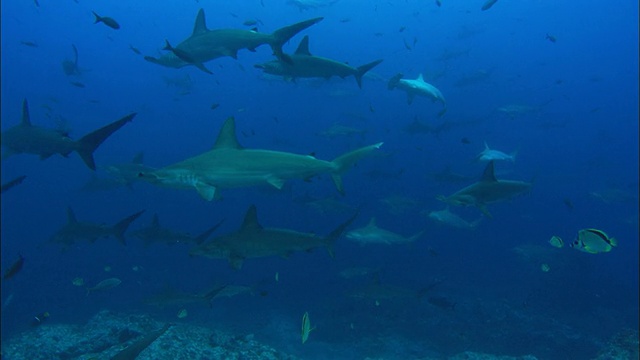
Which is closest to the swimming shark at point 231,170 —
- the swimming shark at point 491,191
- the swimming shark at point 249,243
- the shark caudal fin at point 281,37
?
the swimming shark at point 249,243

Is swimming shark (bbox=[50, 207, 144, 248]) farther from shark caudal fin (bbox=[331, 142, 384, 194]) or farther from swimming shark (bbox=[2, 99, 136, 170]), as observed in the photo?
shark caudal fin (bbox=[331, 142, 384, 194])

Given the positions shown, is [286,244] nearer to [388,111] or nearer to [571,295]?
[571,295]

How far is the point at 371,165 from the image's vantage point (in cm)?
3856

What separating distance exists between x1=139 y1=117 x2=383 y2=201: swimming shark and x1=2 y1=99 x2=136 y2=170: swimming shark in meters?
1.04

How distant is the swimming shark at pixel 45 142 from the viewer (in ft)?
16.1

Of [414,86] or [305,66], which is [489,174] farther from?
[414,86]

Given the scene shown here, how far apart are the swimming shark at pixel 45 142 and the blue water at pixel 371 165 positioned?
14.5 ft

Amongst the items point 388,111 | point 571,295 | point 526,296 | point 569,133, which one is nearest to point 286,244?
point 526,296

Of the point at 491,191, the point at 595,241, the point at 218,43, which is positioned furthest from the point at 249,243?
the point at 595,241

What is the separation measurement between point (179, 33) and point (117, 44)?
13.1 metres

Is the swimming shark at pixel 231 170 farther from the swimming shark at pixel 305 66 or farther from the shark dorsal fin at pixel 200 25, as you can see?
the shark dorsal fin at pixel 200 25

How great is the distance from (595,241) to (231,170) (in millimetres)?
5538

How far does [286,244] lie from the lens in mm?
5309

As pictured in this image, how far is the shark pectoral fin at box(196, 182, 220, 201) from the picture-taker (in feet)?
14.5
